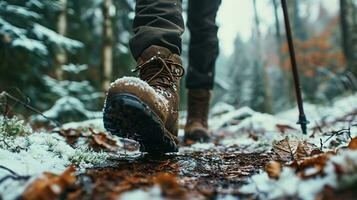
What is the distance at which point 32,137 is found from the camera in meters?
1.74

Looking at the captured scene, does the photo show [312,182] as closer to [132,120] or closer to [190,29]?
[132,120]

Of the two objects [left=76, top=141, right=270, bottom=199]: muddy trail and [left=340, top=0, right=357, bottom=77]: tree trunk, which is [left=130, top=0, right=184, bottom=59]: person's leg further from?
[left=340, top=0, right=357, bottom=77]: tree trunk

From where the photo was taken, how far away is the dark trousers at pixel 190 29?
1.76m

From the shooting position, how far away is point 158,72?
164 cm

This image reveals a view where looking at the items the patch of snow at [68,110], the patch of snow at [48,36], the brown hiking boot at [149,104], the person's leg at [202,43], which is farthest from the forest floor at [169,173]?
the patch of snow at [48,36]

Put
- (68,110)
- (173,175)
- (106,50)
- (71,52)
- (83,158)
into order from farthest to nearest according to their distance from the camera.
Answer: (106,50)
(71,52)
(68,110)
(83,158)
(173,175)

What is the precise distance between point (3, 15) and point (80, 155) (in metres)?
3.30

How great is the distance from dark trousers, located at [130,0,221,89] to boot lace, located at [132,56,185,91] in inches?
3.7

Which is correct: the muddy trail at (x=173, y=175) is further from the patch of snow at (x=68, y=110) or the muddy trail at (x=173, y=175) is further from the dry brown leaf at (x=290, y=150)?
the patch of snow at (x=68, y=110)

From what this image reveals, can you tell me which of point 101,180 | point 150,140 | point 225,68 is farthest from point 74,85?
point 225,68

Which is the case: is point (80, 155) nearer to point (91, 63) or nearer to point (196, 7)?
point (196, 7)

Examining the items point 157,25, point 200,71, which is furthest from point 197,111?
point 157,25

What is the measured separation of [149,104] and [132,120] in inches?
4.2

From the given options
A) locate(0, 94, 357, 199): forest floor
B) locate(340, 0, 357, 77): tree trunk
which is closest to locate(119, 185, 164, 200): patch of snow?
locate(0, 94, 357, 199): forest floor
